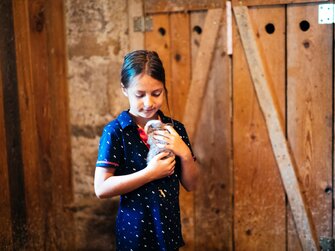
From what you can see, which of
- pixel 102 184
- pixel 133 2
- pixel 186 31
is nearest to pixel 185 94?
pixel 186 31

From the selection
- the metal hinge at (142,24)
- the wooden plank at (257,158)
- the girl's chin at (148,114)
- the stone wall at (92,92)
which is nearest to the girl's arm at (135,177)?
the girl's chin at (148,114)

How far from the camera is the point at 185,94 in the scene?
3.21 m

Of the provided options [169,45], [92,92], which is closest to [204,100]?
[169,45]

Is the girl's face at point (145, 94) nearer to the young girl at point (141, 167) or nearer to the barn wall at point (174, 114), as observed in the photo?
the young girl at point (141, 167)

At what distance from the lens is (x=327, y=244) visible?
3031 mm

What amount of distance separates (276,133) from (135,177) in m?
1.42

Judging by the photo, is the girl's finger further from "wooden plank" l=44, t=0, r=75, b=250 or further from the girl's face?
"wooden plank" l=44, t=0, r=75, b=250

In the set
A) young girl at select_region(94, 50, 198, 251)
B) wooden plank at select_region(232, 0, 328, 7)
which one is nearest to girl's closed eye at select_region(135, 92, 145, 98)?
young girl at select_region(94, 50, 198, 251)

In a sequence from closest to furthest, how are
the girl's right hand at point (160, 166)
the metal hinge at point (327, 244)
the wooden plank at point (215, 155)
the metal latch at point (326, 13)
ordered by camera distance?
the girl's right hand at point (160, 166) < the metal latch at point (326, 13) < the metal hinge at point (327, 244) < the wooden plank at point (215, 155)

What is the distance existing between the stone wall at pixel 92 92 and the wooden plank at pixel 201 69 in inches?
19.7

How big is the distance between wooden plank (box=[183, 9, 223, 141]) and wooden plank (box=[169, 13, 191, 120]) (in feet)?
0.17

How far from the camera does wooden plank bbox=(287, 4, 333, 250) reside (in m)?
2.89

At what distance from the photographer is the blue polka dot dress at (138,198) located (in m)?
2.03

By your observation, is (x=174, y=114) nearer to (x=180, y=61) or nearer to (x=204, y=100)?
(x=204, y=100)
